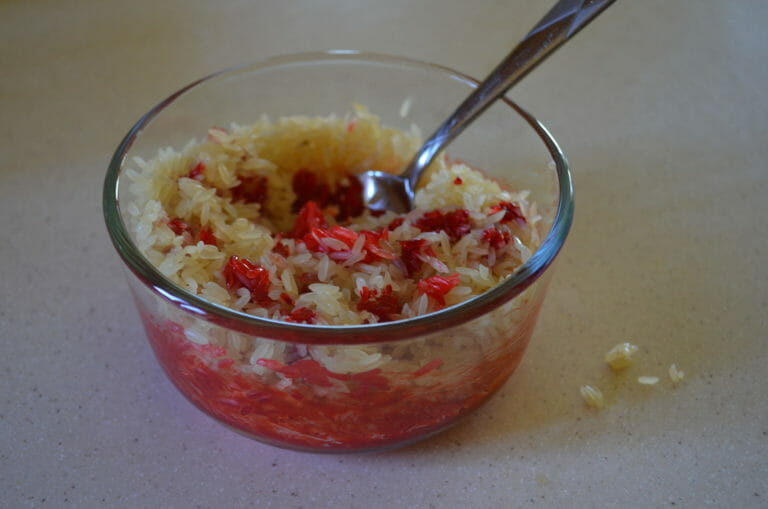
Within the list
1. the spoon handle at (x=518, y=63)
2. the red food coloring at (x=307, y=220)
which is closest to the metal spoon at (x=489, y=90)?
the spoon handle at (x=518, y=63)

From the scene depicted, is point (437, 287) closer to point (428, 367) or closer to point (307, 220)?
point (428, 367)

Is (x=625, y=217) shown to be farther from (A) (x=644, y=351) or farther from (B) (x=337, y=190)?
(B) (x=337, y=190)

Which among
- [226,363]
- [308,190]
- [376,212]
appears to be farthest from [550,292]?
[226,363]

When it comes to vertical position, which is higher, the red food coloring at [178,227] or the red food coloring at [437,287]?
the red food coloring at [437,287]

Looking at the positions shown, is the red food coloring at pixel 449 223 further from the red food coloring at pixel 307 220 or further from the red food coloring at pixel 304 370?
the red food coloring at pixel 304 370

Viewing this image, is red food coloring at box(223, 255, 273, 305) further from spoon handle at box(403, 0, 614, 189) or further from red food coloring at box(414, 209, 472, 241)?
spoon handle at box(403, 0, 614, 189)

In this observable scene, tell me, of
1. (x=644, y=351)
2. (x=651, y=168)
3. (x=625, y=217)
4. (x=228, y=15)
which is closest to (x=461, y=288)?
(x=644, y=351)
